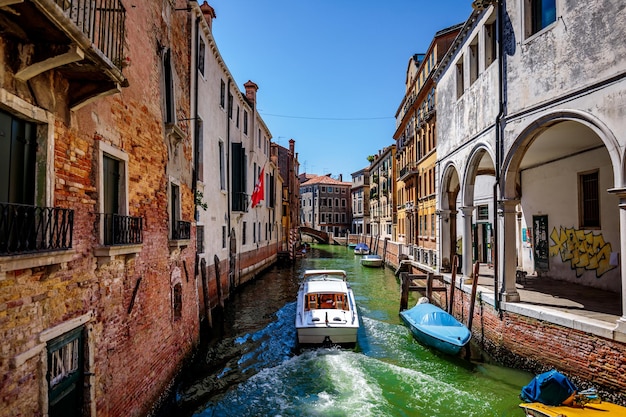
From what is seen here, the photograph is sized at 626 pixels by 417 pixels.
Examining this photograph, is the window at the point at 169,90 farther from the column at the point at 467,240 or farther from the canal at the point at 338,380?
the column at the point at 467,240

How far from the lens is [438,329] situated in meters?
10.0

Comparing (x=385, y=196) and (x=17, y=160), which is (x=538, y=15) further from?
(x=385, y=196)

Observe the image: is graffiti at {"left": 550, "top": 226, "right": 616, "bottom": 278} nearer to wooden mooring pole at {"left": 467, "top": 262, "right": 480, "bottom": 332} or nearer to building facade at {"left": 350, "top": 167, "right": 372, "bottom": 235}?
wooden mooring pole at {"left": 467, "top": 262, "right": 480, "bottom": 332}

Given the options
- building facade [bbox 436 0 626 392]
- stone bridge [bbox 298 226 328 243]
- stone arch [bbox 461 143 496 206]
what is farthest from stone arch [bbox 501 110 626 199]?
stone bridge [bbox 298 226 328 243]

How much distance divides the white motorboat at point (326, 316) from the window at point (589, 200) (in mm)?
7156

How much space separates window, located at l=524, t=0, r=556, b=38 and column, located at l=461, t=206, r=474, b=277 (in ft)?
17.3

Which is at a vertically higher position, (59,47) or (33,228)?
(59,47)

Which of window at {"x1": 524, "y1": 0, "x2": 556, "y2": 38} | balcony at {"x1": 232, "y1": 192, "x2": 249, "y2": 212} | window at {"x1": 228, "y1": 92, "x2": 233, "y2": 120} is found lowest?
balcony at {"x1": 232, "y1": 192, "x2": 249, "y2": 212}

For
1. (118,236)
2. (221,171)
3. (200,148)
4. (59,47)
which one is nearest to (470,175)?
(200,148)

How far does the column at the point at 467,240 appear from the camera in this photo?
12.3 metres

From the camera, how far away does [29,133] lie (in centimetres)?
383

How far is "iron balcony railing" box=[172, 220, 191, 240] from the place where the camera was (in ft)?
26.9

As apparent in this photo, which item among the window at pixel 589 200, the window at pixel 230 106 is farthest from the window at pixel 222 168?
the window at pixel 589 200

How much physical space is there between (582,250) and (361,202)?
159 feet
